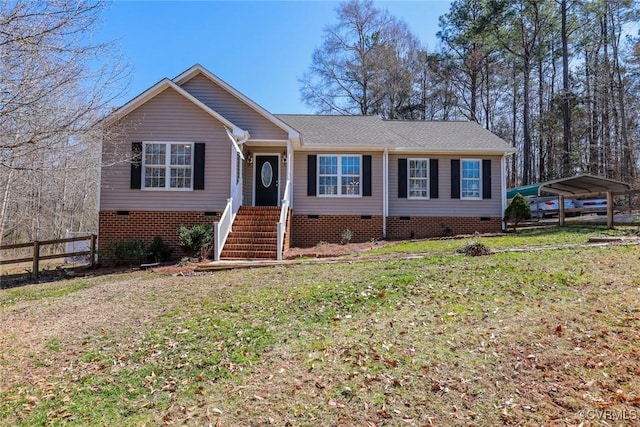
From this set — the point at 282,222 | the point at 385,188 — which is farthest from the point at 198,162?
the point at 385,188

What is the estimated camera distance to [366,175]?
14141mm

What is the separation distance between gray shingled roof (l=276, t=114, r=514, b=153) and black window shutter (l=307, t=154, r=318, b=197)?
529mm

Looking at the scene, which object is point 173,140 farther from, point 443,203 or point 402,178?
point 443,203

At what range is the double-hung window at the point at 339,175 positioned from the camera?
14141mm

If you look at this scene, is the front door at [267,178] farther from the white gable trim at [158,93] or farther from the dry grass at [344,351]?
the dry grass at [344,351]

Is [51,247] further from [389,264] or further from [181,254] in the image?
[389,264]

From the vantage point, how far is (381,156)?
14.3 meters

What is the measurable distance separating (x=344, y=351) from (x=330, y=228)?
995 centimetres

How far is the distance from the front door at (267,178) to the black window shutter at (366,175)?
334 centimetres

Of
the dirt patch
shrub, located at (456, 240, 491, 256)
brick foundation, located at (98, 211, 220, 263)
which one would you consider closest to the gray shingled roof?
the dirt patch

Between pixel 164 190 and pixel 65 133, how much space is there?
15.8 feet

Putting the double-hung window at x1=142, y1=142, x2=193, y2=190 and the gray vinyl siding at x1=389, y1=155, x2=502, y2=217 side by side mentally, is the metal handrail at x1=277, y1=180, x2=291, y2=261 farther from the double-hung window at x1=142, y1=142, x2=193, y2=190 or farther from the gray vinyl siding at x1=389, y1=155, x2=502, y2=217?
the gray vinyl siding at x1=389, y1=155, x2=502, y2=217

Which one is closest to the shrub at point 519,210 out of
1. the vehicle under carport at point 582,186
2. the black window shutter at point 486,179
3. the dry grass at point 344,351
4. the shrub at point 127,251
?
the black window shutter at point 486,179

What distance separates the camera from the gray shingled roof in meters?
14.3
